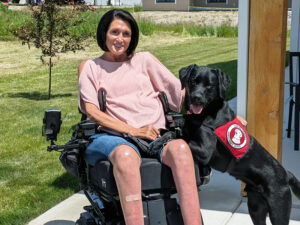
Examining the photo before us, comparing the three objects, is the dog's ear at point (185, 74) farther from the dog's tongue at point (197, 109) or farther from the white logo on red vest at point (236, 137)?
the white logo on red vest at point (236, 137)

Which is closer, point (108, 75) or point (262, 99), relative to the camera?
point (108, 75)

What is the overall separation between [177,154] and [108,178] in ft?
1.29

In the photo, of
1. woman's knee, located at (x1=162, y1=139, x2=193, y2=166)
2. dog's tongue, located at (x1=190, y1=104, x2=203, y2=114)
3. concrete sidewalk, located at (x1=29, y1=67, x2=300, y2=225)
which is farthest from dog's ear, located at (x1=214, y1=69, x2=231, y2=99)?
concrete sidewalk, located at (x1=29, y1=67, x2=300, y2=225)

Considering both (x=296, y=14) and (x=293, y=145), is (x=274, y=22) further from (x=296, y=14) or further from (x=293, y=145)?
(x=296, y=14)

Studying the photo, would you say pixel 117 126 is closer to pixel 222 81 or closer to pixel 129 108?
pixel 129 108

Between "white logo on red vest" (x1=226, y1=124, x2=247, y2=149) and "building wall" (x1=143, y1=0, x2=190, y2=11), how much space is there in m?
36.8

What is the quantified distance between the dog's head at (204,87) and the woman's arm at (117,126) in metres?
0.28

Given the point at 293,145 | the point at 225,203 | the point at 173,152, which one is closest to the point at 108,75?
the point at 173,152

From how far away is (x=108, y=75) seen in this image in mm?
3105

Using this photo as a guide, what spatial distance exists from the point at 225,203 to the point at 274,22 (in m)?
1.47

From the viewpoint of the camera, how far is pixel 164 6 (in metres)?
39.5

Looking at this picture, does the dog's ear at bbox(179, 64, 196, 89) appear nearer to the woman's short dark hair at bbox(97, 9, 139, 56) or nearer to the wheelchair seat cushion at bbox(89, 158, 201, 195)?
the woman's short dark hair at bbox(97, 9, 139, 56)

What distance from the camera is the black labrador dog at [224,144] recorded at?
2.89 meters

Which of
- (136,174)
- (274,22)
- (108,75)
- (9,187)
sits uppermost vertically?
(274,22)
